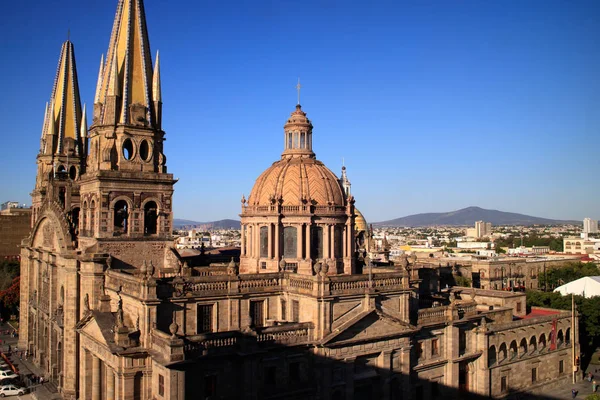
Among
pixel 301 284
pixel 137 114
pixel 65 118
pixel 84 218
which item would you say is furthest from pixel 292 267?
pixel 65 118

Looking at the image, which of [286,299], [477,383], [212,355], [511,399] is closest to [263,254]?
[286,299]

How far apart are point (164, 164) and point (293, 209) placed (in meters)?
10.1

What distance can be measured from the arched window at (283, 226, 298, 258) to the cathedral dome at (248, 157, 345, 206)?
1827 mm

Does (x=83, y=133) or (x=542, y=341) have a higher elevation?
(x=83, y=133)

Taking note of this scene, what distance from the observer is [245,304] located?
34.7 metres

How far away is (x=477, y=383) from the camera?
134 feet

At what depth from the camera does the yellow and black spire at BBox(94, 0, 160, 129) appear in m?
41.7

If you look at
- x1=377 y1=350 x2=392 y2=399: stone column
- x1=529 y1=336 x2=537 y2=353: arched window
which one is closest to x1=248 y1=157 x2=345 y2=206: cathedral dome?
x1=377 y1=350 x2=392 y2=399: stone column

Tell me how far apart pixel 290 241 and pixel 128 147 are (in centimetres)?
1330

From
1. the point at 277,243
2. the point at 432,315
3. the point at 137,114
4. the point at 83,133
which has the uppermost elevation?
the point at 83,133

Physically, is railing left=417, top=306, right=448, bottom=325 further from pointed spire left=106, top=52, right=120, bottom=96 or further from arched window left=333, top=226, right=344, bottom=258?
pointed spire left=106, top=52, right=120, bottom=96

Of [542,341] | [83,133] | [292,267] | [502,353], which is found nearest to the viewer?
[292,267]

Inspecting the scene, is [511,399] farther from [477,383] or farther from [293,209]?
[293,209]

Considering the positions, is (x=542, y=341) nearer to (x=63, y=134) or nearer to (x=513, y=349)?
(x=513, y=349)
